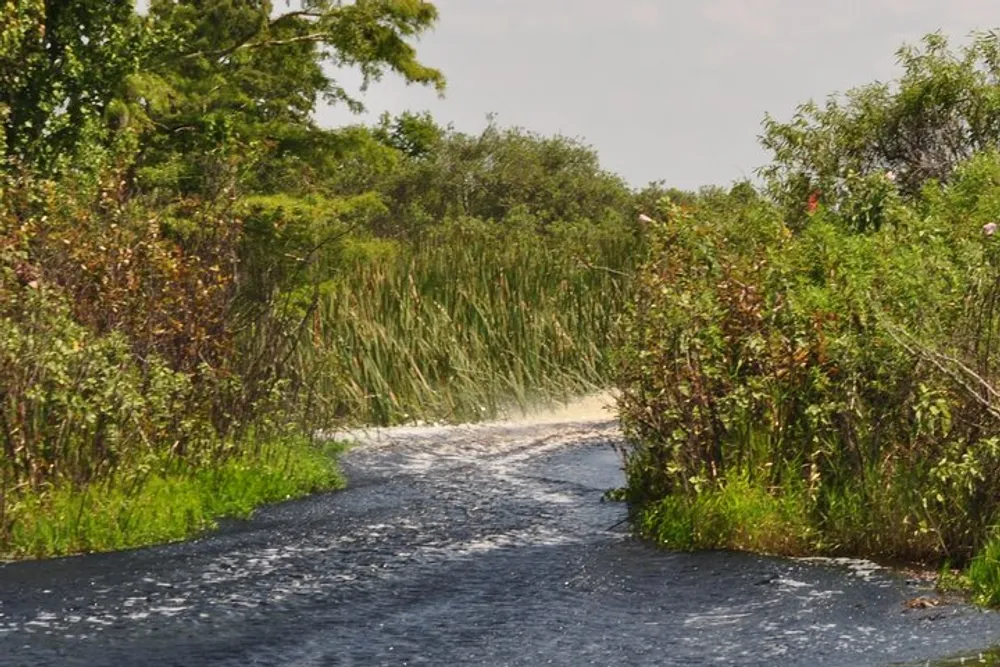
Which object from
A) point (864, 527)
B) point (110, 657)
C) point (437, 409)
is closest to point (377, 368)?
point (437, 409)

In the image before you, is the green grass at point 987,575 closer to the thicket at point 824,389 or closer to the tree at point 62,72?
the thicket at point 824,389

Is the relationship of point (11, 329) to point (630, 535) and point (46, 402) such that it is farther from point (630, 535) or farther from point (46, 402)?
point (630, 535)

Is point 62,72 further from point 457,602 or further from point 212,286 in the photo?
point 457,602

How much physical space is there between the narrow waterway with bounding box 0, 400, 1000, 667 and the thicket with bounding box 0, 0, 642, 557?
3.33 ft

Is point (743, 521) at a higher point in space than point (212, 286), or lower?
lower

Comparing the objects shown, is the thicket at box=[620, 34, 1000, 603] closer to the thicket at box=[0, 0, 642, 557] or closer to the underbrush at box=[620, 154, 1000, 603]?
the underbrush at box=[620, 154, 1000, 603]

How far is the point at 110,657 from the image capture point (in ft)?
27.2

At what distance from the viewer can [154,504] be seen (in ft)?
39.0

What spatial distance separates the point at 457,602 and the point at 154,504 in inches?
130

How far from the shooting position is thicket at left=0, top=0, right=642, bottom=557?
1160 centimetres

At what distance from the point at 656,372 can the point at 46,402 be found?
4464 mm

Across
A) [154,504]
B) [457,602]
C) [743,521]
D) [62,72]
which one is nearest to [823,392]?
[743,521]

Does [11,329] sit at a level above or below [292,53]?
below

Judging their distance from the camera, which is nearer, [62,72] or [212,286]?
[212,286]
